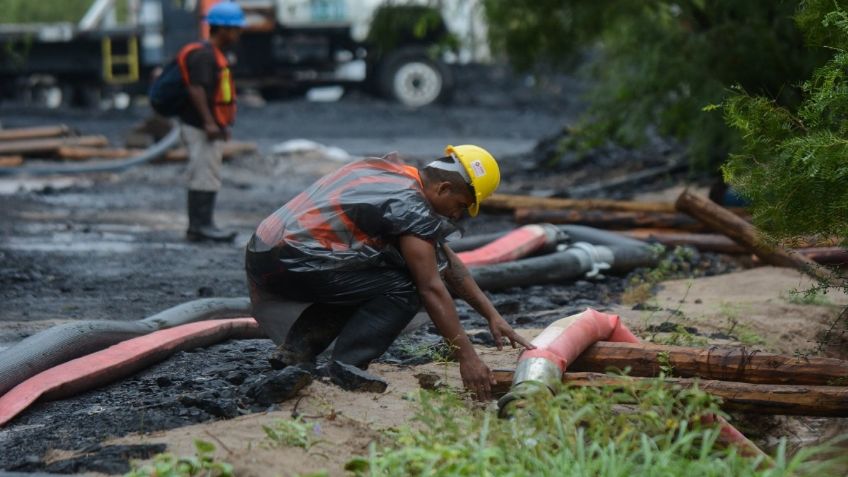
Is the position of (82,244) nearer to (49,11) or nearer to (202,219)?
(202,219)

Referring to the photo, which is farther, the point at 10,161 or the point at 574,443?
the point at 10,161

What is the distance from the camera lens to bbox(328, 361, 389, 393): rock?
18.6 feet

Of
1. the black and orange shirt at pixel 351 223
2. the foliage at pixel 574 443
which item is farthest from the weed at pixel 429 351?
the foliage at pixel 574 443

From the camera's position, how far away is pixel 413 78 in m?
25.7

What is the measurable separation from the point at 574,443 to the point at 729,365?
143 centimetres

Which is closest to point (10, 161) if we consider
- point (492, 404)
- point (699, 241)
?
point (699, 241)

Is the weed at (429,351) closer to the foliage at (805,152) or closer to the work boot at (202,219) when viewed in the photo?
the foliage at (805,152)

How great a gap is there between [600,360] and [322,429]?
1.47 metres

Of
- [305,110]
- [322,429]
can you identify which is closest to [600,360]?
[322,429]

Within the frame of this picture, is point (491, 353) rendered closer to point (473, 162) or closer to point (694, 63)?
point (473, 162)

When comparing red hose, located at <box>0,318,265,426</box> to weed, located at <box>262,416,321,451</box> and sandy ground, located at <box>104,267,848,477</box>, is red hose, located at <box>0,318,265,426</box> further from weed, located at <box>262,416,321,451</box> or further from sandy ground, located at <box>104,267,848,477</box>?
weed, located at <box>262,416,321,451</box>

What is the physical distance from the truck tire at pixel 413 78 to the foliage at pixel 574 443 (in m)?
20.5

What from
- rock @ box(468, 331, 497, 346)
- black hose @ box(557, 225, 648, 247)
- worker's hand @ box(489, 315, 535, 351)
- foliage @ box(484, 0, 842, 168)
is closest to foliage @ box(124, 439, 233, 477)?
worker's hand @ box(489, 315, 535, 351)

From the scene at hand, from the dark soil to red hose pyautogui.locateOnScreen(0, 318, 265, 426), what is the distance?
6 cm
